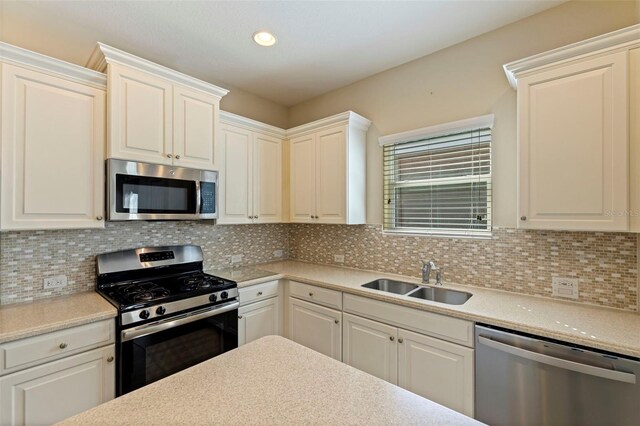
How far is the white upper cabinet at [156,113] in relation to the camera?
6.35ft

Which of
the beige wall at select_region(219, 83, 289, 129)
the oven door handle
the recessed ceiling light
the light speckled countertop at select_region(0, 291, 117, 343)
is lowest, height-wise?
the oven door handle

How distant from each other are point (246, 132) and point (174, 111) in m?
0.76

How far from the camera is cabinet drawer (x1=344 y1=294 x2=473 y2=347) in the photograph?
173cm

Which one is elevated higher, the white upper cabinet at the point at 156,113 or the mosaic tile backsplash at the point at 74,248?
the white upper cabinet at the point at 156,113

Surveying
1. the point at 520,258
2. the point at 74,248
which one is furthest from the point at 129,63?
the point at 520,258

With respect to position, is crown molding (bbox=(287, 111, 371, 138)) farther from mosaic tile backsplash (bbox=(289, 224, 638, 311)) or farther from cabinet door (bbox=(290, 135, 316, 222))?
mosaic tile backsplash (bbox=(289, 224, 638, 311))

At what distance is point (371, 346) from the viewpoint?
2.15 meters

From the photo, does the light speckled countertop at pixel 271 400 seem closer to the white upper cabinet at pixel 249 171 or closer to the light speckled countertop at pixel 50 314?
the light speckled countertop at pixel 50 314

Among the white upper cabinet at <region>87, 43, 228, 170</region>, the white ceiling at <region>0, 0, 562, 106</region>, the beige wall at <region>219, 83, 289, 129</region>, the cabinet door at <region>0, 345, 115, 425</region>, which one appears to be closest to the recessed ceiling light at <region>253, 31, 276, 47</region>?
the white ceiling at <region>0, 0, 562, 106</region>

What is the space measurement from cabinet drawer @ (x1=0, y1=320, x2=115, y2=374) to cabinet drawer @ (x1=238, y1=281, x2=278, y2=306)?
92cm

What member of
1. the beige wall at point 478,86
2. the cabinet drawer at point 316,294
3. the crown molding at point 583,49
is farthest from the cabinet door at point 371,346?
the crown molding at point 583,49

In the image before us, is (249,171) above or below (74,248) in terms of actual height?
above

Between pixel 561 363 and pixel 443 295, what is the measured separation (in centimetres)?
88

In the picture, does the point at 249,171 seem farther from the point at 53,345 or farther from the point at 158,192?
the point at 53,345
